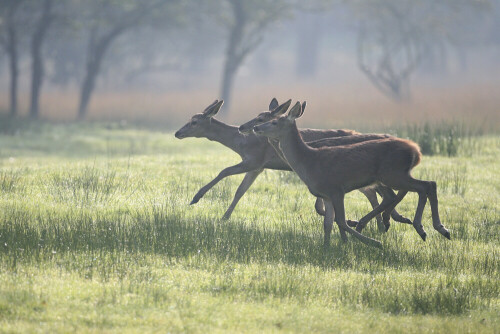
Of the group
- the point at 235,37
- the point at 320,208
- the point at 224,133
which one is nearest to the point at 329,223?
the point at 320,208

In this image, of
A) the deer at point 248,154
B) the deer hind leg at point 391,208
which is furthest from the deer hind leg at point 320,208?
the deer hind leg at point 391,208

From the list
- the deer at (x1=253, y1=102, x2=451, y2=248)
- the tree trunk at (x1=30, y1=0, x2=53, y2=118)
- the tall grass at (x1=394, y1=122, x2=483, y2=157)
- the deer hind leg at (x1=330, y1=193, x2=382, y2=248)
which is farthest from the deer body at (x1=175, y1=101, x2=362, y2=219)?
the tree trunk at (x1=30, y1=0, x2=53, y2=118)

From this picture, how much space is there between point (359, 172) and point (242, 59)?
2777 centimetres

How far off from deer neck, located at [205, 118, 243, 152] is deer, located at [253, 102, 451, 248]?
6.80 feet

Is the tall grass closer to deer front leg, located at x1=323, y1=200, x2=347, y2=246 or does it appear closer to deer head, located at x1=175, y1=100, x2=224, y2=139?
deer head, located at x1=175, y1=100, x2=224, y2=139

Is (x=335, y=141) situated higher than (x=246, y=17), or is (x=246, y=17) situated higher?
(x=246, y=17)

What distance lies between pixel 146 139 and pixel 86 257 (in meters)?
17.0

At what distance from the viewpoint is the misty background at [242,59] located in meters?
33.4

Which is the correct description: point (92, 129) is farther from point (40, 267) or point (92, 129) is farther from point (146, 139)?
point (40, 267)

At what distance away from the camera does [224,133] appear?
38.3 ft

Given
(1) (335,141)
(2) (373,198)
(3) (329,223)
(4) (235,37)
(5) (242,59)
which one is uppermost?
(4) (235,37)

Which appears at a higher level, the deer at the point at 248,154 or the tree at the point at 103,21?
the tree at the point at 103,21

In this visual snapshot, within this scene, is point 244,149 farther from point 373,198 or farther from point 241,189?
point 373,198

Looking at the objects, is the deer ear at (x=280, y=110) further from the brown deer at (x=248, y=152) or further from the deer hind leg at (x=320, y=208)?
the deer hind leg at (x=320, y=208)
